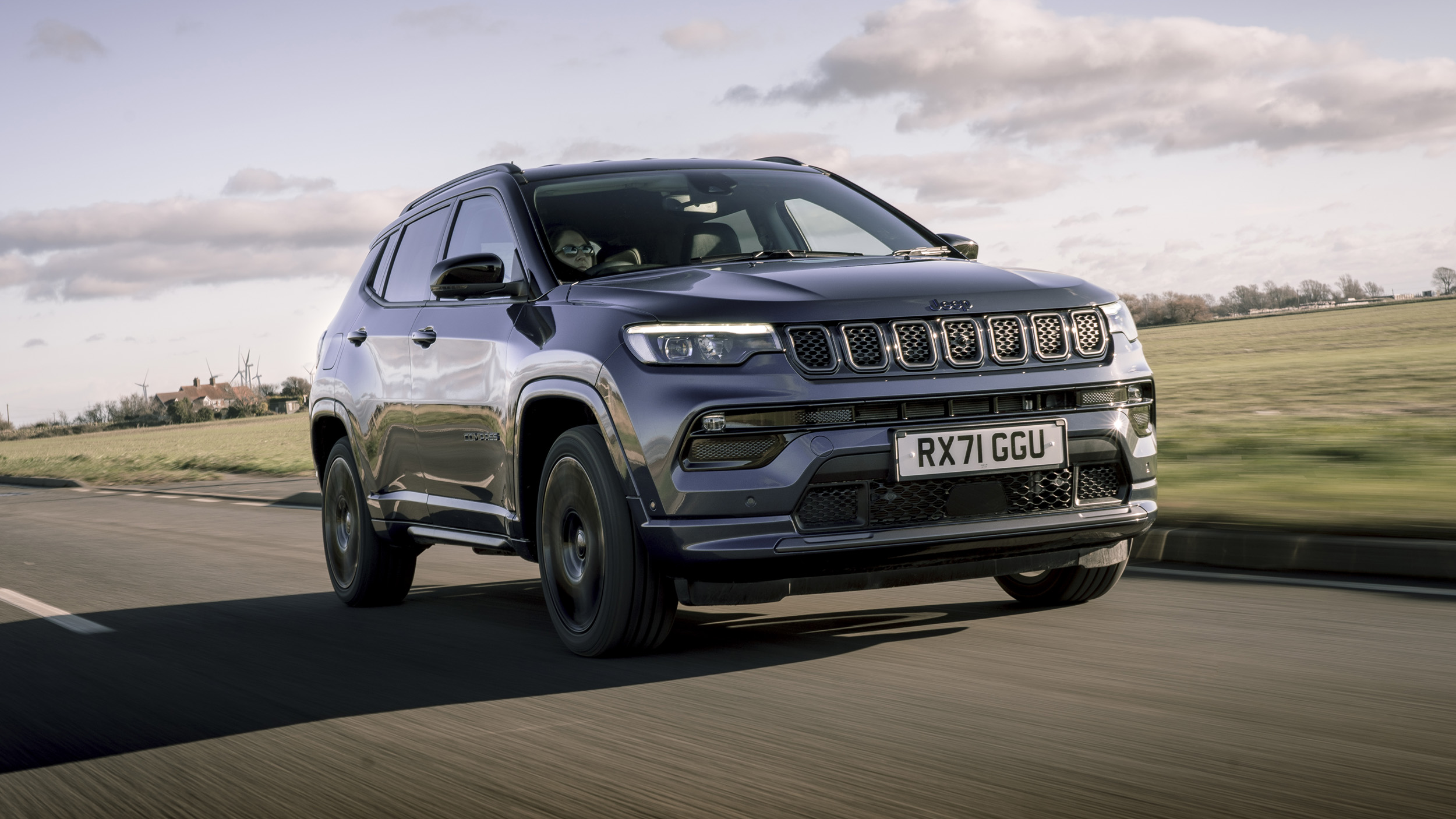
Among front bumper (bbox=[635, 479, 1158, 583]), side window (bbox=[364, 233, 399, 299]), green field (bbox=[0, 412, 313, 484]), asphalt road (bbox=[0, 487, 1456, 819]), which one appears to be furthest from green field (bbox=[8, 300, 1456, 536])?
side window (bbox=[364, 233, 399, 299])

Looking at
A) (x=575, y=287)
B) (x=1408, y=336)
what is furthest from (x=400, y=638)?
(x=1408, y=336)

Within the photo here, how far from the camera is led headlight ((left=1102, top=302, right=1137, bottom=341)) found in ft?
17.5

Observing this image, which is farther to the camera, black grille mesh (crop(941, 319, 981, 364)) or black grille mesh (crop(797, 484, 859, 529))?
black grille mesh (crop(941, 319, 981, 364))

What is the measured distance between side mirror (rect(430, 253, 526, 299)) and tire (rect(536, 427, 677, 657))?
2.48 ft

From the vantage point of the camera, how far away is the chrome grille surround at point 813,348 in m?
4.81

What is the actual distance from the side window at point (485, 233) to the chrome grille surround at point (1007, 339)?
79.9 inches

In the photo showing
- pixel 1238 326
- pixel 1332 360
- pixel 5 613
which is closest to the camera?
pixel 5 613

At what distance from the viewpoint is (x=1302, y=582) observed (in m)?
6.64

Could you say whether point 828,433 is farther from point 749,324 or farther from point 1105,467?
point 1105,467

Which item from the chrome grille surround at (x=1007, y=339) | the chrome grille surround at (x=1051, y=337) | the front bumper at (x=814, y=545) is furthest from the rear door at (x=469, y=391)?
the chrome grille surround at (x=1051, y=337)

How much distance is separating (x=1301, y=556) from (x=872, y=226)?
2616 millimetres

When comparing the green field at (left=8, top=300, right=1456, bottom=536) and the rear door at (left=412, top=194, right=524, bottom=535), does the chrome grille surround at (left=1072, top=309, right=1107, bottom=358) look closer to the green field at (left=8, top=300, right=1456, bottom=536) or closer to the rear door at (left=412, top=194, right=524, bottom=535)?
the rear door at (left=412, top=194, right=524, bottom=535)

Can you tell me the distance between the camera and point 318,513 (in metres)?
15.7

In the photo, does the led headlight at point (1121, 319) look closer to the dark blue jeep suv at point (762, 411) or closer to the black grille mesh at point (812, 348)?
the dark blue jeep suv at point (762, 411)
